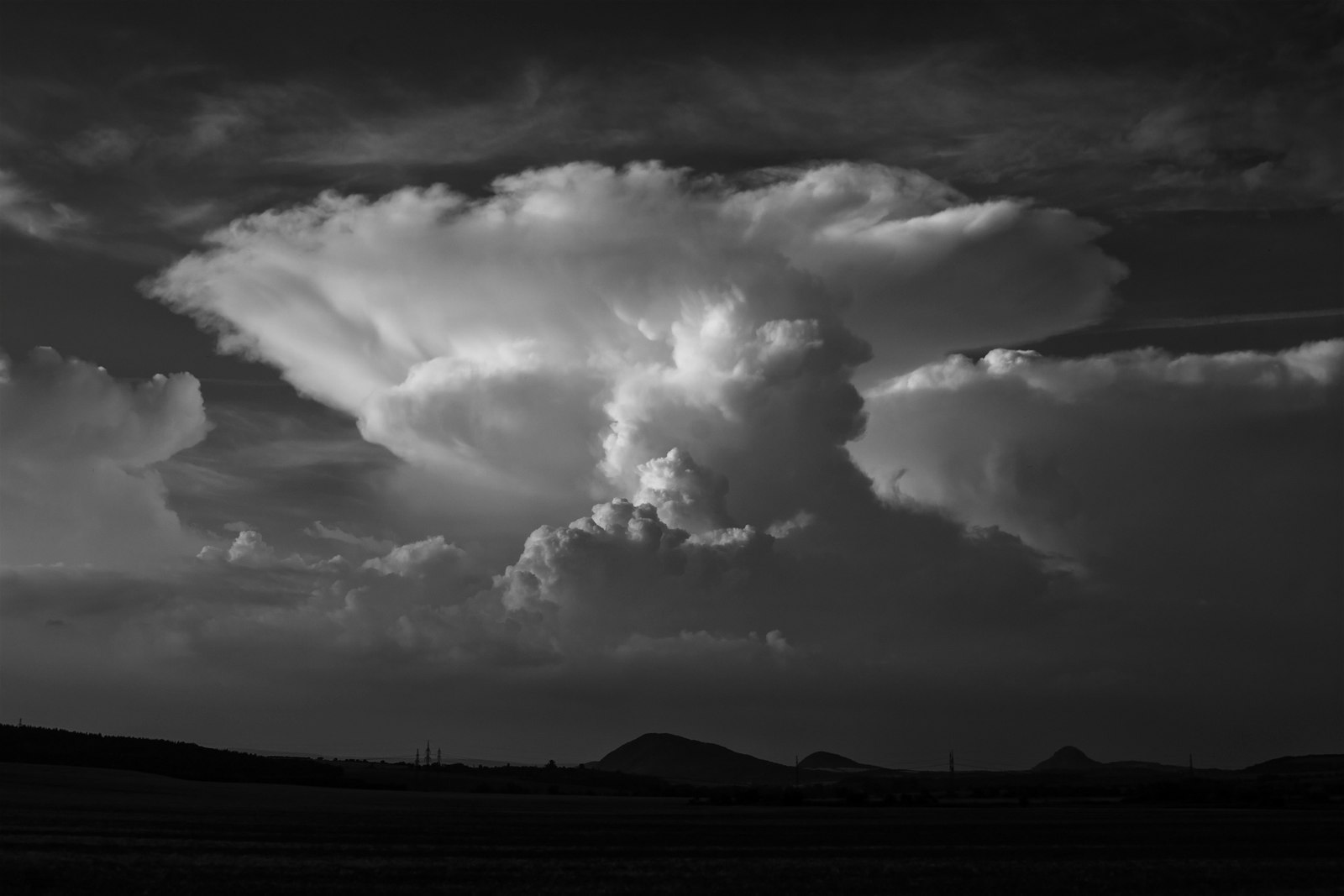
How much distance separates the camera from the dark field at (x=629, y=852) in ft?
140

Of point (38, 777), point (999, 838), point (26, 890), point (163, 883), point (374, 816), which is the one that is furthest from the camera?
point (38, 777)

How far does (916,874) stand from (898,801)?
398ft

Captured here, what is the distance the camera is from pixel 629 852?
5791cm

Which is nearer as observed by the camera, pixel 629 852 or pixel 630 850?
pixel 629 852

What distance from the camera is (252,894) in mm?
37781

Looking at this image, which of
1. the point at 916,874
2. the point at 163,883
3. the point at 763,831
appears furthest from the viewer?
the point at 763,831

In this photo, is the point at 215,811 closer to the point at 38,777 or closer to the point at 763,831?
the point at 763,831

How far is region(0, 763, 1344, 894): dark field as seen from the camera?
42.7m

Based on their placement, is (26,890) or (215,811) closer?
(26,890)

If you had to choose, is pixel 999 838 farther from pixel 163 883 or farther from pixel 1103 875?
pixel 163 883

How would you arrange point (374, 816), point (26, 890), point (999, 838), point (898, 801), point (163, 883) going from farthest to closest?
point (898, 801), point (374, 816), point (999, 838), point (163, 883), point (26, 890)

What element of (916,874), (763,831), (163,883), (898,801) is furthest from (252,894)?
(898,801)

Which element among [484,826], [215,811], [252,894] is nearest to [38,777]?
[215,811]

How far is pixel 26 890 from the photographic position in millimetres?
37312
